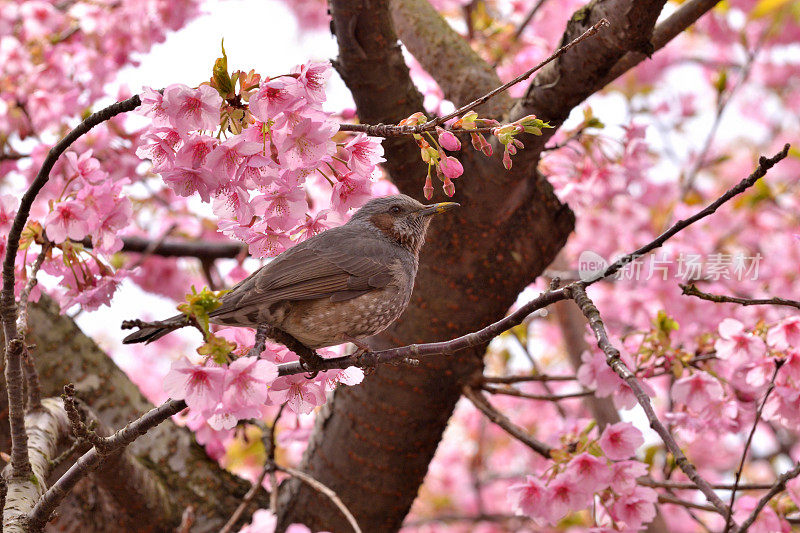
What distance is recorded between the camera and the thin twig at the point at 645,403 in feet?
4.53

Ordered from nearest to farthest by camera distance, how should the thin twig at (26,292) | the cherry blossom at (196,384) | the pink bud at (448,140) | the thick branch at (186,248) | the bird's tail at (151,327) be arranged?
the bird's tail at (151,327)
the cherry blossom at (196,384)
the pink bud at (448,140)
the thin twig at (26,292)
the thick branch at (186,248)

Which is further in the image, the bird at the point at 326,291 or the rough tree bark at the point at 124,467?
the rough tree bark at the point at 124,467

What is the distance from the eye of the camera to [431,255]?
264 centimetres

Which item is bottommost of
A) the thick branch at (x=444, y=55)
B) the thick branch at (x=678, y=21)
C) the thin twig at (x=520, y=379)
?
the thin twig at (x=520, y=379)

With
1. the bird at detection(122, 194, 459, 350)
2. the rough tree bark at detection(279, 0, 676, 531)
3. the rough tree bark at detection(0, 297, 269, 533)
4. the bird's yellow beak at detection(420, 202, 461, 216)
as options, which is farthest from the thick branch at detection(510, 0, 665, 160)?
the rough tree bark at detection(0, 297, 269, 533)

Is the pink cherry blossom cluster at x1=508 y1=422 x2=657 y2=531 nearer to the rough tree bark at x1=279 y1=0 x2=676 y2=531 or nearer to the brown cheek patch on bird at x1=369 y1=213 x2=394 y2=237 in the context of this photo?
the rough tree bark at x1=279 y1=0 x2=676 y2=531

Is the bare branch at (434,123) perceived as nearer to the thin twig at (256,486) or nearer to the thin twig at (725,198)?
the thin twig at (725,198)

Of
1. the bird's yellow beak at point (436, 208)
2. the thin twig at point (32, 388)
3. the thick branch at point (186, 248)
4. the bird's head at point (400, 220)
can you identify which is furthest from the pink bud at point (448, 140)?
the thick branch at point (186, 248)

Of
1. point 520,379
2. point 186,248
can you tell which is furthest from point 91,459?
point 186,248

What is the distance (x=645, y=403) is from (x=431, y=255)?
4.20 feet

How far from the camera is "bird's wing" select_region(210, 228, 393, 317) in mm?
1876

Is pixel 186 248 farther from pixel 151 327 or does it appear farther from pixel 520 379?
pixel 151 327

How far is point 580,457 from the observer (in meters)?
2.23

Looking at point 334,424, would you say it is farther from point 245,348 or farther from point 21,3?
point 21,3
